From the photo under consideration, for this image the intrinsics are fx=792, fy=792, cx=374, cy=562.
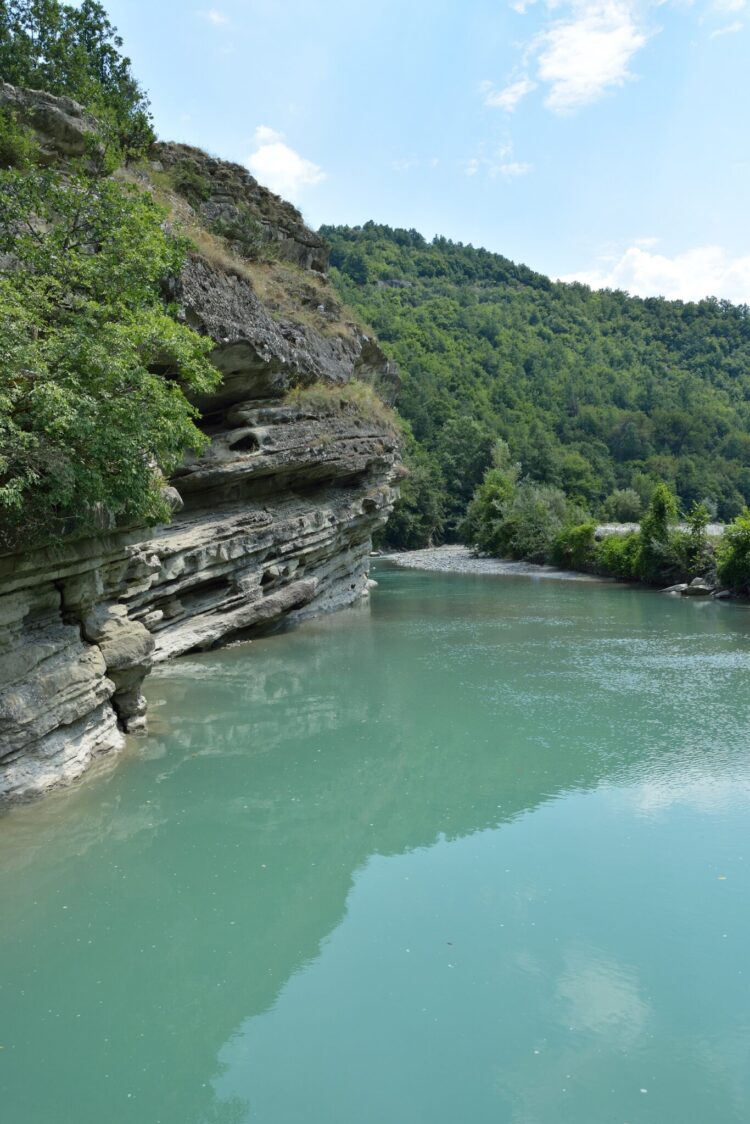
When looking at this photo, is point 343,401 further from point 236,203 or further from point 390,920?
point 390,920

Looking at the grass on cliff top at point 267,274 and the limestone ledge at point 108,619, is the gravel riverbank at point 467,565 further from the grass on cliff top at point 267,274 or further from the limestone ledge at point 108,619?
the limestone ledge at point 108,619

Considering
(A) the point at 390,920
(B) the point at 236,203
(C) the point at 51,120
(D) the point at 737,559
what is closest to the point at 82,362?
(A) the point at 390,920

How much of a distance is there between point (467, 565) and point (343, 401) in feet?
104

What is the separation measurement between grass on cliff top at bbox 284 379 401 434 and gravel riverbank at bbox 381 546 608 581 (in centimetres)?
2011

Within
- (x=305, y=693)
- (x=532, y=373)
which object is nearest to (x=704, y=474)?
(x=532, y=373)

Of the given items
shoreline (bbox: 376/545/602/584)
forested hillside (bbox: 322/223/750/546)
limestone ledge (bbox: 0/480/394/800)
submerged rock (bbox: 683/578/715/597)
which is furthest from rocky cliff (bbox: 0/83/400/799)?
forested hillside (bbox: 322/223/750/546)

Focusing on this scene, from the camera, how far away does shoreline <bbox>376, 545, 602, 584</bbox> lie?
49062 mm

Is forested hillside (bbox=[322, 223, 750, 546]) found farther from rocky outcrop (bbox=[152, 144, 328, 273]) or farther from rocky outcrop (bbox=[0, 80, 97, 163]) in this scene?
rocky outcrop (bbox=[0, 80, 97, 163])

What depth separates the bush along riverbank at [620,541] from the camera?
3594 cm

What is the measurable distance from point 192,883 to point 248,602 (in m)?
14.4

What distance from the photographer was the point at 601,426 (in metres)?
104

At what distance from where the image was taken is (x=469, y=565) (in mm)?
57719

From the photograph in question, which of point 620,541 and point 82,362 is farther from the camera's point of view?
point 620,541

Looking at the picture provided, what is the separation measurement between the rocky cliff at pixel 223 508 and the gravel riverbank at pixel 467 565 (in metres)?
18.4
